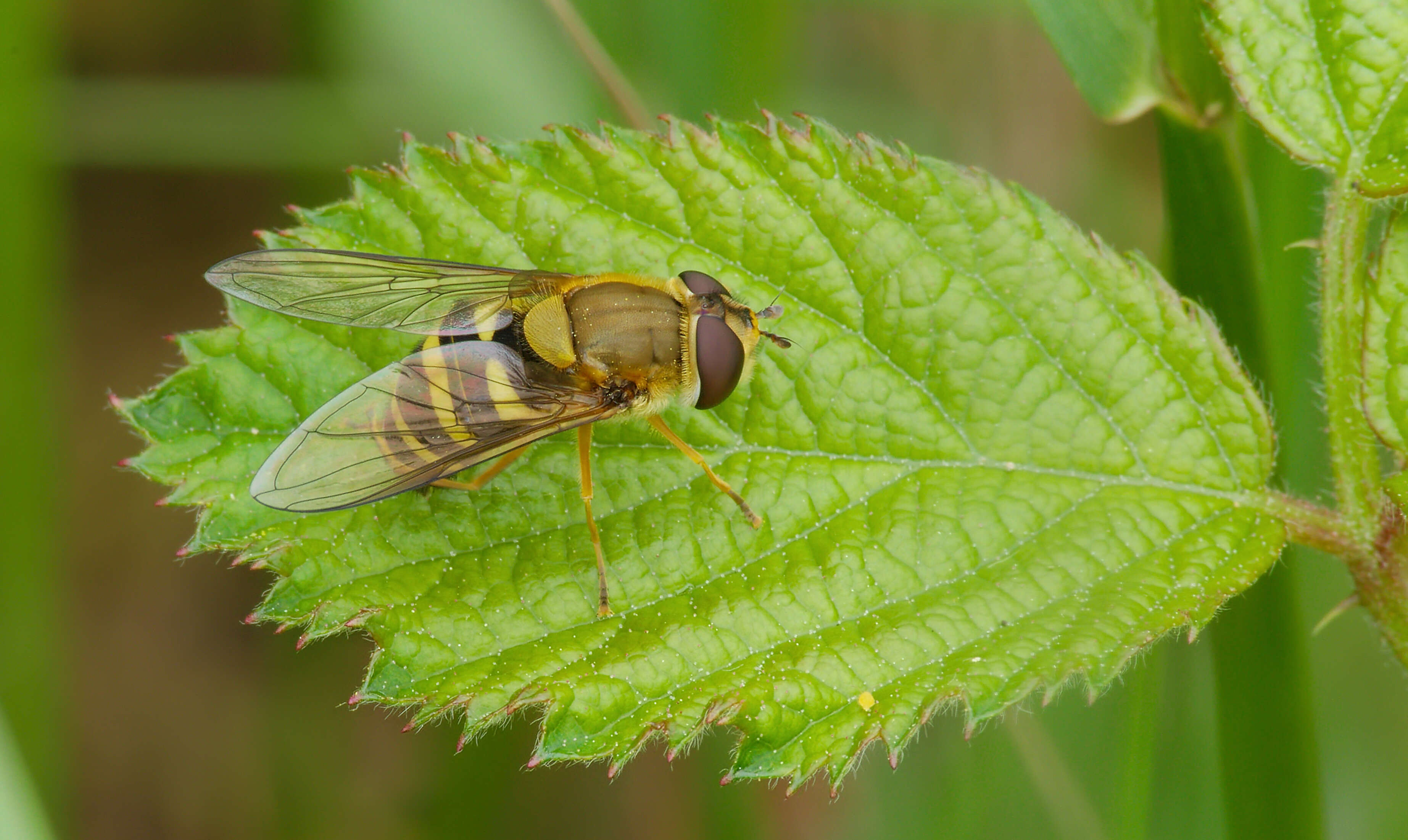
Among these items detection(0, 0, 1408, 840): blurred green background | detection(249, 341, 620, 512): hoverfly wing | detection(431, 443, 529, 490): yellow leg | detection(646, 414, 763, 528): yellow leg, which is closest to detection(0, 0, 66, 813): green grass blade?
detection(0, 0, 1408, 840): blurred green background

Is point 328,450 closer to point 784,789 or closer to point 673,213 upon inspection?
point 673,213

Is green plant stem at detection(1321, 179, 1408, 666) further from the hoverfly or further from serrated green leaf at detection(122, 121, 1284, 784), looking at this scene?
the hoverfly

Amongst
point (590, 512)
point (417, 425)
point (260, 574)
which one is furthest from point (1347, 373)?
point (260, 574)

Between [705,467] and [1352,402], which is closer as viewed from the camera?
[1352,402]

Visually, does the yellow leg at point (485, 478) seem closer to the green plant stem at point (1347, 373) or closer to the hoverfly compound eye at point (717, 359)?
the hoverfly compound eye at point (717, 359)

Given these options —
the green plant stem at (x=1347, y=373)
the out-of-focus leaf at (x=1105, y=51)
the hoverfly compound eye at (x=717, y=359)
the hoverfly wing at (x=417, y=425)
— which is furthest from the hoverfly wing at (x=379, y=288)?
the green plant stem at (x=1347, y=373)

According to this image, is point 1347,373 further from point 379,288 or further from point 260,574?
point 260,574
